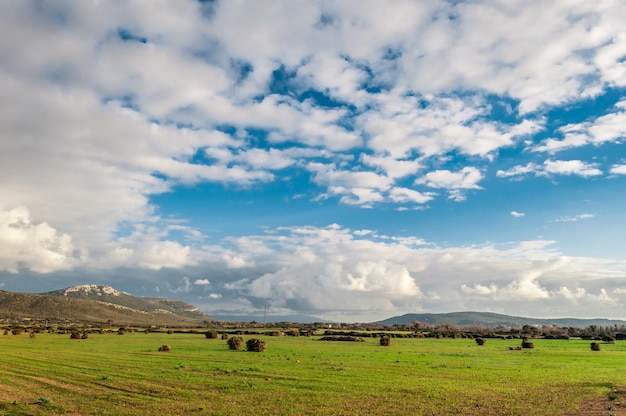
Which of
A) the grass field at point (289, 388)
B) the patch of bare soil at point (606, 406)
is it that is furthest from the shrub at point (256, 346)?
the patch of bare soil at point (606, 406)

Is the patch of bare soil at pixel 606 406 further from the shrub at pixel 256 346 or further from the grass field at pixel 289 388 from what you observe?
the shrub at pixel 256 346

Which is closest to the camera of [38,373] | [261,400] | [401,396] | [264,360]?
[261,400]

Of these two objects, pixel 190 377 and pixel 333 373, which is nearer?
pixel 190 377

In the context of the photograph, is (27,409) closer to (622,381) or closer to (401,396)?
(401,396)

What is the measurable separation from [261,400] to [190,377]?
34.5 feet

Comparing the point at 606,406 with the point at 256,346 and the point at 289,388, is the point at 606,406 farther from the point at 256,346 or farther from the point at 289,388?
the point at 256,346

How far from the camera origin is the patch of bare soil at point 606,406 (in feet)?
80.3

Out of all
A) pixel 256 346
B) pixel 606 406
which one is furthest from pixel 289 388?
pixel 256 346

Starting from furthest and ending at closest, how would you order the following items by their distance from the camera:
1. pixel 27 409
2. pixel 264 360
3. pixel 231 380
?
1. pixel 264 360
2. pixel 231 380
3. pixel 27 409

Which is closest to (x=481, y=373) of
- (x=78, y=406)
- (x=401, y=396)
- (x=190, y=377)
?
(x=401, y=396)

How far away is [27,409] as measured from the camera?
2273cm

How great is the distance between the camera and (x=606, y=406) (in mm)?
26328

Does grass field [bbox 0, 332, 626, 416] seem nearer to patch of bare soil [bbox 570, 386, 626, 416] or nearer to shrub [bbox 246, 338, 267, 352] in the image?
patch of bare soil [bbox 570, 386, 626, 416]

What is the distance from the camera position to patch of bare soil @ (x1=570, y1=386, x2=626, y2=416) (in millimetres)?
24469
